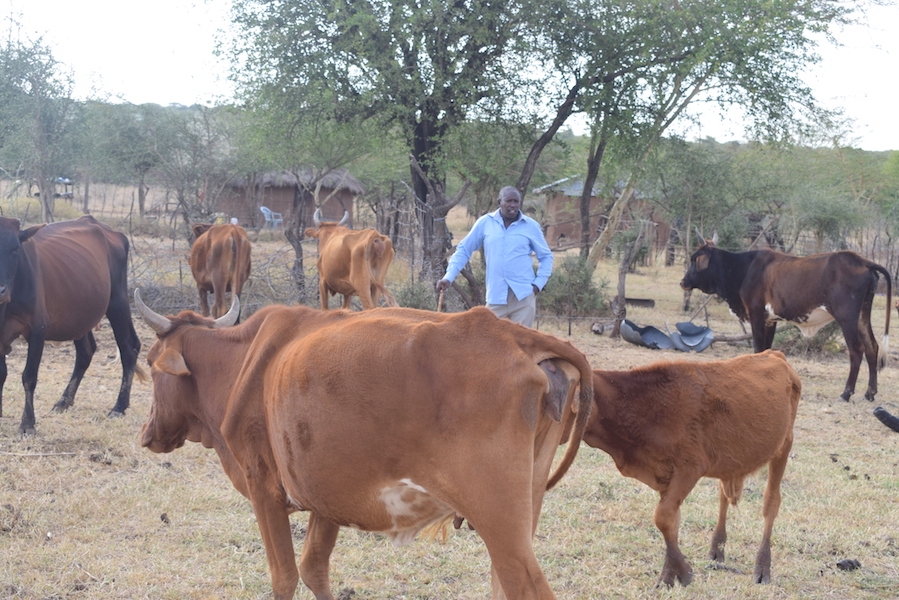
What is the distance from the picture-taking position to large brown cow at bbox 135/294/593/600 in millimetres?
2641

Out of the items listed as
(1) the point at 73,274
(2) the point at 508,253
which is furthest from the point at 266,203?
(2) the point at 508,253

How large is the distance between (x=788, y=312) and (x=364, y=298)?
6003mm

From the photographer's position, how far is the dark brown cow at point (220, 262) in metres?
11.4

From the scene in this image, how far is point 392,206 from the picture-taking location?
95.6 ft

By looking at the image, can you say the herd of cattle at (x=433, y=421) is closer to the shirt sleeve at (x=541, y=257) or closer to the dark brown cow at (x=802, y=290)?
the shirt sleeve at (x=541, y=257)

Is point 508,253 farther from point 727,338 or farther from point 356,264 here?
point 727,338

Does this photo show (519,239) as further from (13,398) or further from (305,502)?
(13,398)

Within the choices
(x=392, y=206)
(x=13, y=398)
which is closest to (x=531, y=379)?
(x=13, y=398)

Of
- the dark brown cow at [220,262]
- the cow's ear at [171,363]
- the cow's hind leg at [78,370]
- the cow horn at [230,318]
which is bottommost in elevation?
the cow's hind leg at [78,370]

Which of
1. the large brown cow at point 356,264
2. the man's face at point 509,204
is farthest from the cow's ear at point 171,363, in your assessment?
the large brown cow at point 356,264

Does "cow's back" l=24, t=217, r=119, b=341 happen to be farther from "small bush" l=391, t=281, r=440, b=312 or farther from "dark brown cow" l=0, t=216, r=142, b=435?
"small bush" l=391, t=281, r=440, b=312

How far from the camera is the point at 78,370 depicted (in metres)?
7.65

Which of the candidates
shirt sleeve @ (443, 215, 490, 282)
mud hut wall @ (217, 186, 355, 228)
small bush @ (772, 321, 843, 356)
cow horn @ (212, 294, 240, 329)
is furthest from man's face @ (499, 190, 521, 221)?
mud hut wall @ (217, 186, 355, 228)

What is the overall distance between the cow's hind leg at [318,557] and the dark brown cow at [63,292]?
3879mm
